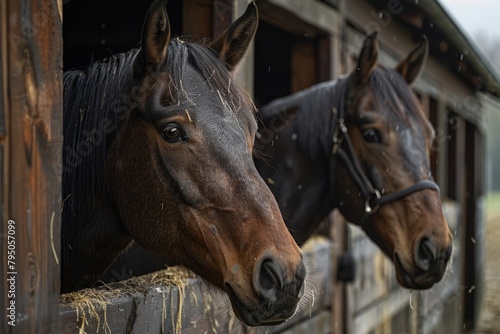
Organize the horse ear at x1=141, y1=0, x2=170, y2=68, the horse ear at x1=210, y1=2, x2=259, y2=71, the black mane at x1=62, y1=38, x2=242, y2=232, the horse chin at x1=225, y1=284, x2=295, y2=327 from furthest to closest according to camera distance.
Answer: the horse ear at x1=210, y1=2, x2=259, y2=71 < the black mane at x1=62, y1=38, x2=242, y2=232 < the horse ear at x1=141, y1=0, x2=170, y2=68 < the horse chin at x1=225, y1=284, x2=295, y2=327

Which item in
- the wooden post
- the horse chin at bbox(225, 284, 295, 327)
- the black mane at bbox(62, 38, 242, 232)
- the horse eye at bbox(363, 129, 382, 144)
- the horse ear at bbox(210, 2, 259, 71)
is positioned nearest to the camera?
the wooden post

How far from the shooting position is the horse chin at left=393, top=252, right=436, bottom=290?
3053mm

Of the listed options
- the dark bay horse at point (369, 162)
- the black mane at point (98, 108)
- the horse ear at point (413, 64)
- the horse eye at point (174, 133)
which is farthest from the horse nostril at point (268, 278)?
the horse ear at point (413, 64)

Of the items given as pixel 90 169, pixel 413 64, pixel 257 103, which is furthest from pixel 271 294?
pixel 257 103

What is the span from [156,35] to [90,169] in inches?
19.6

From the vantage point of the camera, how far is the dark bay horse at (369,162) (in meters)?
3.10

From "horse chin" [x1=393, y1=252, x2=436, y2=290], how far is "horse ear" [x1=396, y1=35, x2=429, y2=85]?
976 mm

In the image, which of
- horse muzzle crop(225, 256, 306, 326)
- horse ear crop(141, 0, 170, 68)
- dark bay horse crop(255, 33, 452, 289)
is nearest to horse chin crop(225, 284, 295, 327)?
horse muzzle crop(225, 256, 306, 326)

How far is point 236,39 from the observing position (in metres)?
2.33

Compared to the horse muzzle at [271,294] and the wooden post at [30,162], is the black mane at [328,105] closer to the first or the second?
Result: the horse muzzle at [271,294]

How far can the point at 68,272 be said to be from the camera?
7.52ft

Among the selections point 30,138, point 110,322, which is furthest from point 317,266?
point 30,138

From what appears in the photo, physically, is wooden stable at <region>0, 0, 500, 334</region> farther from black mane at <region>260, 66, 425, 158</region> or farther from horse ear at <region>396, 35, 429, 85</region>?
horse ear at <region>396, 35, 429, 85</region>

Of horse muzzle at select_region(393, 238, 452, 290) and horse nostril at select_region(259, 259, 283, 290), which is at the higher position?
horse nostril at select_region(259, 259, 283, 290)
